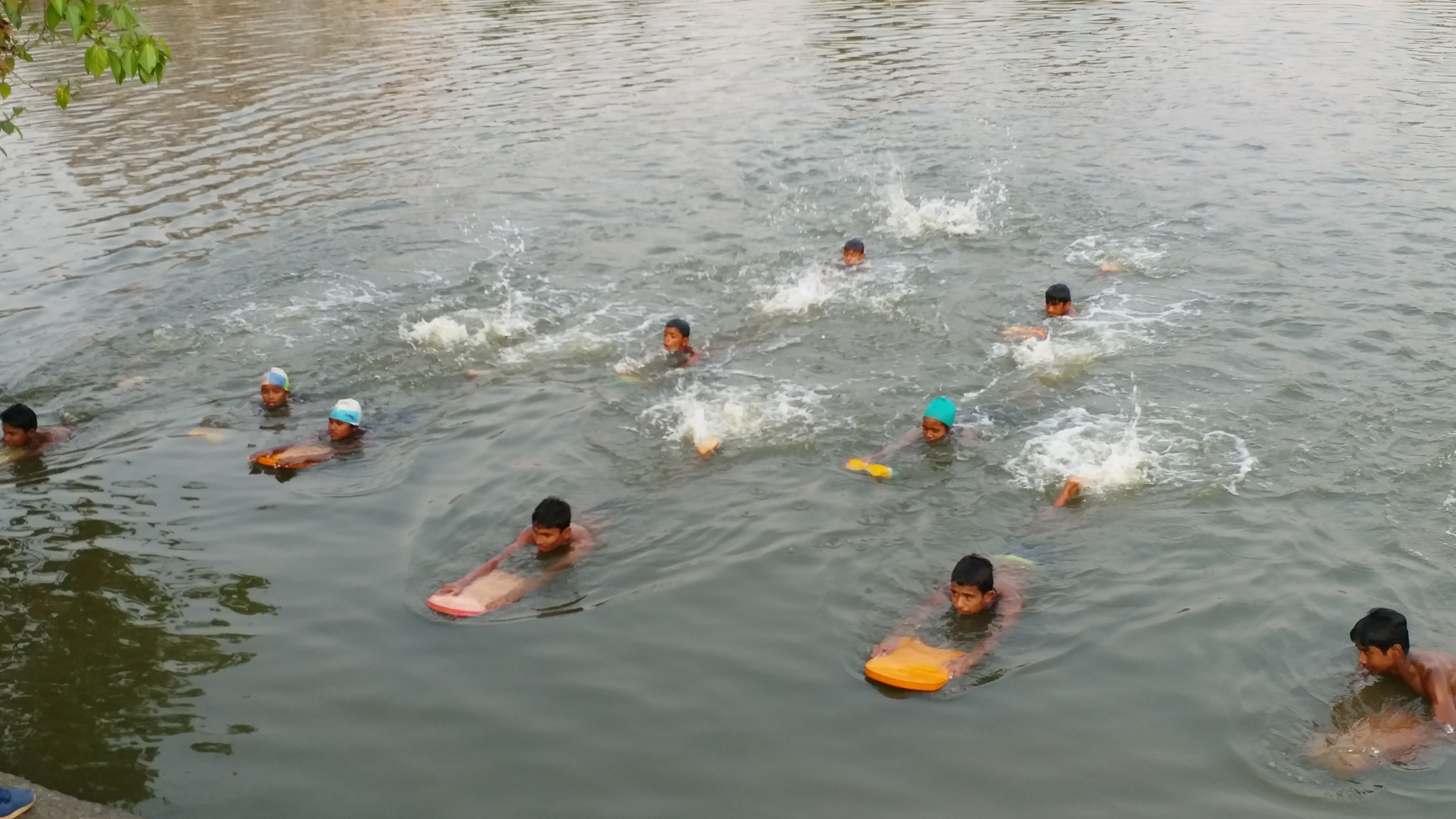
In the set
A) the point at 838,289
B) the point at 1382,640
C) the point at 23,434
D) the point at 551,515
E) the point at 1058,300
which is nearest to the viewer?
the point at 1382,640

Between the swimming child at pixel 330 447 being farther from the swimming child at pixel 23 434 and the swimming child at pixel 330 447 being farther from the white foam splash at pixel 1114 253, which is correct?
the white foam splash at pixel 1114 253

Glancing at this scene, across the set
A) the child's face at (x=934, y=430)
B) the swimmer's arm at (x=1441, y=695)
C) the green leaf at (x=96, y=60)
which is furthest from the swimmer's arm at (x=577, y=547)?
the swimmer's arm at (x=1441, y=695)

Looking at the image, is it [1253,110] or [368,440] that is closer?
[368,440]

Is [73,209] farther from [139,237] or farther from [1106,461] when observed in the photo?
[1106,461]

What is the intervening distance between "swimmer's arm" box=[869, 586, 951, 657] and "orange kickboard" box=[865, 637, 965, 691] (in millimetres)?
45

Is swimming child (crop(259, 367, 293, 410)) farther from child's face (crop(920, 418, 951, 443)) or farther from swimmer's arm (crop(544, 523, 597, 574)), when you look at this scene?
child's face (crop(920, 418, 951, 443))

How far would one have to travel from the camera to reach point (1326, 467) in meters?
9.42

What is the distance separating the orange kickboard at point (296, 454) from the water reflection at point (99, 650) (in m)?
1.25

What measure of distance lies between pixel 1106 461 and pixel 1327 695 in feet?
9.67

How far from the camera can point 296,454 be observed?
10.3 m

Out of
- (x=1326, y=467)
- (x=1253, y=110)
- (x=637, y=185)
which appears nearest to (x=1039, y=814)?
(x=1326, y=467)

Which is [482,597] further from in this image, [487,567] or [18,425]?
[18,425]

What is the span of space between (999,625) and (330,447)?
241 inches

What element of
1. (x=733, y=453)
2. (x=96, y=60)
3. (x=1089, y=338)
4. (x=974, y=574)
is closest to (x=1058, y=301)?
(x=1089, y=338)
